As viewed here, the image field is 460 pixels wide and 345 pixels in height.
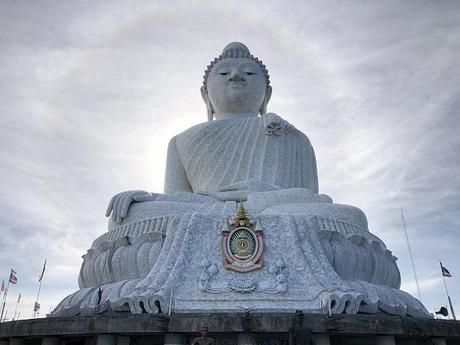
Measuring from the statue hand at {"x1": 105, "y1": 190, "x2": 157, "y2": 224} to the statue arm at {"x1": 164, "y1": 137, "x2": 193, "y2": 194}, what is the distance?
2774 millimetres

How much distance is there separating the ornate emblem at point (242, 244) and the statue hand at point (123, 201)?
254cm

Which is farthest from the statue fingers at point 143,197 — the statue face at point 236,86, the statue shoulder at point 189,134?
the statue face at point 236,86

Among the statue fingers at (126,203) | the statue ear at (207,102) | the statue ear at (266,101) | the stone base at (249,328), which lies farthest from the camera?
the statue ear at (266,101)

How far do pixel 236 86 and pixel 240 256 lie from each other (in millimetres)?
6784

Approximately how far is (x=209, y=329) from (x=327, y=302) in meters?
1.88

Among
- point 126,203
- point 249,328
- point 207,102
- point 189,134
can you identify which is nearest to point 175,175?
point 189,134

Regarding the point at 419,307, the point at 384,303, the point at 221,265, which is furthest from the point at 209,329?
the point at 419,307

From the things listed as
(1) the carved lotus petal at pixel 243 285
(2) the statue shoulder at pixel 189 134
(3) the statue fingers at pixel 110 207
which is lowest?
(1) the carved lotus petal at pixel 243 285

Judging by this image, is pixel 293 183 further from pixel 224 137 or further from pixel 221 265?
pixel 221 265

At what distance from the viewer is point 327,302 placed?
6910mm

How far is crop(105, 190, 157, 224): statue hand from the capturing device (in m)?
9.50

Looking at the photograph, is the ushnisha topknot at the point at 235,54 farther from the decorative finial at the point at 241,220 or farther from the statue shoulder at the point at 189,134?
the decorative finial at the point at 241,220

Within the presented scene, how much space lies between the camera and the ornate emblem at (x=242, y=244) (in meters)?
7.66

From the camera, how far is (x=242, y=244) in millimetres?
7855
